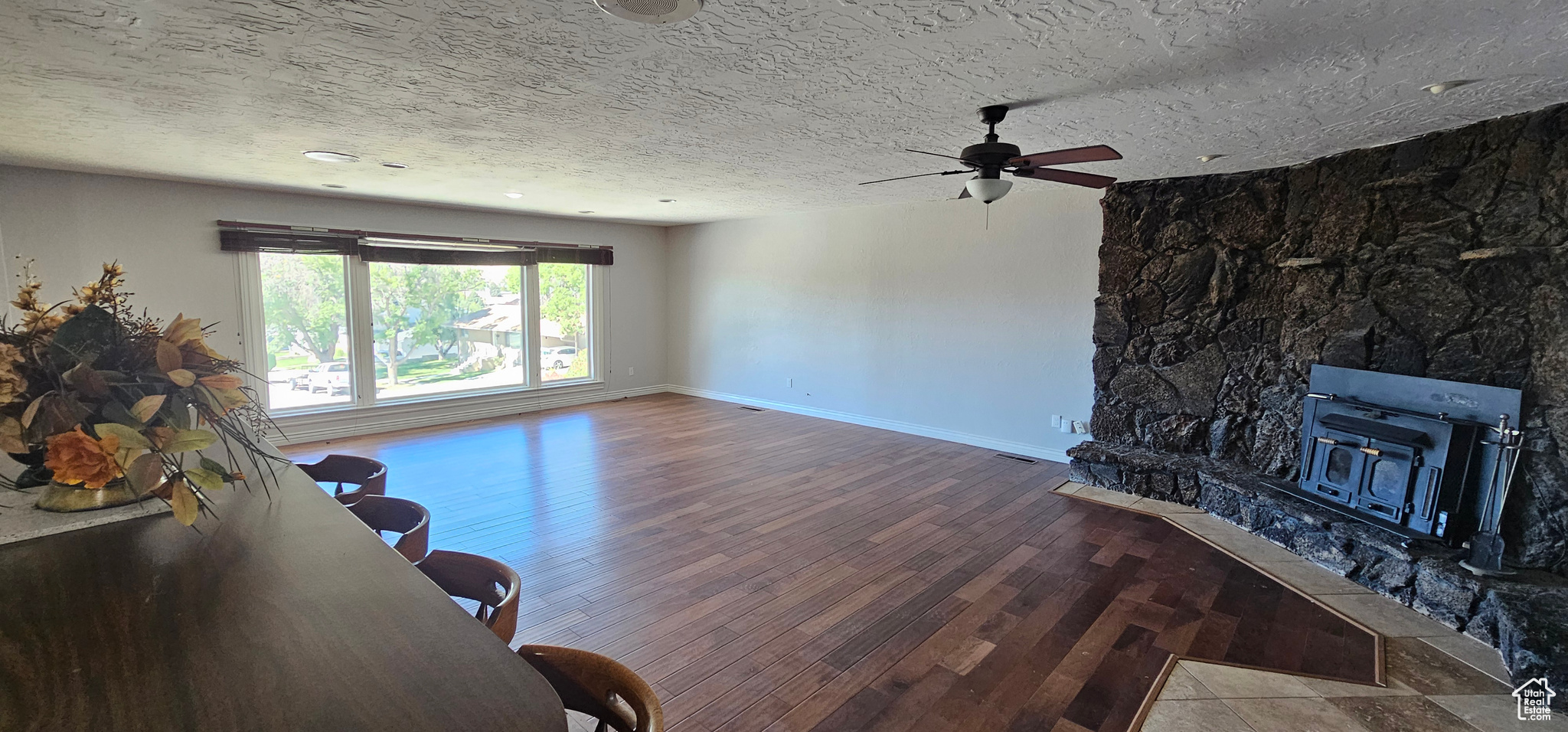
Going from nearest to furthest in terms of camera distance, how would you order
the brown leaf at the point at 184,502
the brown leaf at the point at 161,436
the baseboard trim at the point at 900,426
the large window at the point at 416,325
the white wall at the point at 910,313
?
the brown leaf at the point at 184,502
the brown leaf at the point at 161,436
the white wall at the point at 910,313
the baseboard trim at the point at 900,426
the large window at the point at 416,325

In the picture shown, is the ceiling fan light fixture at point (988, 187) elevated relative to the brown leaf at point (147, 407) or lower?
elevated

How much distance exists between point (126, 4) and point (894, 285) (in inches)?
214

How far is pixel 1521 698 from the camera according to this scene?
2307mm

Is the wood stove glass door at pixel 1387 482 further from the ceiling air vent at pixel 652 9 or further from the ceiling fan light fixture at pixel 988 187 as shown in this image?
the ceiling air vent at pixel 652 9

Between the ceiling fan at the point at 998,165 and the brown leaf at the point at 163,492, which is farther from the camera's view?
the ceiling fan at the point at 998,165

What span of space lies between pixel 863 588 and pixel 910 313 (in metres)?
3.66

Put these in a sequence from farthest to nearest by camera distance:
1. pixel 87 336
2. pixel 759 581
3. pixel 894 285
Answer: pixel 894 285 → pixel 759 581 → pixel 87 336

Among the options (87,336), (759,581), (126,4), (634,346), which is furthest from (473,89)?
(634,346)

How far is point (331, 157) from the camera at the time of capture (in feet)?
13.1

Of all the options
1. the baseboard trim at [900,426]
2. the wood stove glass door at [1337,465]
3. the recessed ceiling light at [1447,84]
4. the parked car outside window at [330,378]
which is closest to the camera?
the recessed ceiling light at [1447,84]

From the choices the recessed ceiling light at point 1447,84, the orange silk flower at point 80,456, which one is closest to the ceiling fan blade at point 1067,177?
the recessed ceiling light at point 1447,84

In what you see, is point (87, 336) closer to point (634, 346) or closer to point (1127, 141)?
point (1127, 141)

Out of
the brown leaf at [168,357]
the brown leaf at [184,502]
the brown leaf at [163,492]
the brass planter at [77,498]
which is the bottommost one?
the brass planter at [77,498]

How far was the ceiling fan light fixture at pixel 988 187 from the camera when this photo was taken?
119 inches
